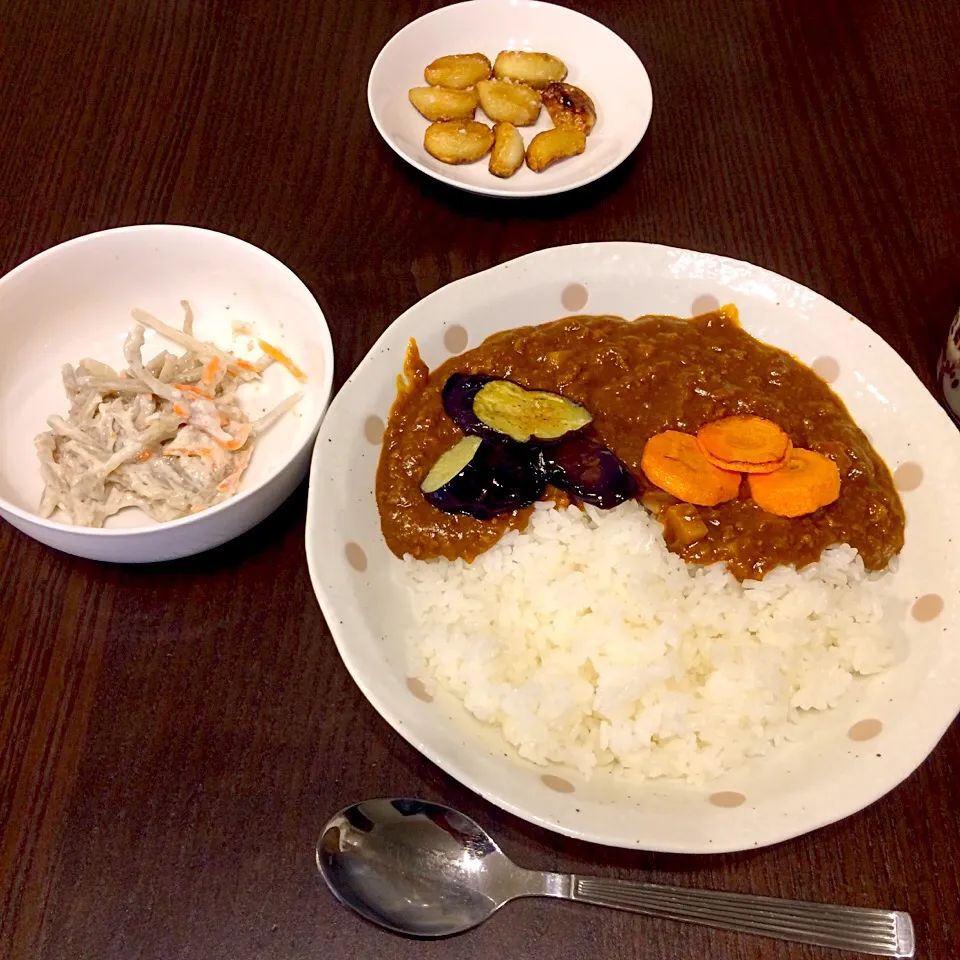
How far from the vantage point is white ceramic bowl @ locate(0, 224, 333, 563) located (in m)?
2.36

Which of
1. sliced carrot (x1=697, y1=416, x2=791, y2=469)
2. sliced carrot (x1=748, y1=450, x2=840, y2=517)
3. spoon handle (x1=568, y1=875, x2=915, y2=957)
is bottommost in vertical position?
spoon handle (x1=568, y1=875, x2=915, y2=957)

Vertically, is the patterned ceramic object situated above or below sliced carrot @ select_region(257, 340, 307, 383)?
below

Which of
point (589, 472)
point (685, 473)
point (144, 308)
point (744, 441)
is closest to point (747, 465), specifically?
point (744, 441)

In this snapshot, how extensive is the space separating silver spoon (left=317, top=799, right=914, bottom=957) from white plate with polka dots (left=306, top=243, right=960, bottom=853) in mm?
186

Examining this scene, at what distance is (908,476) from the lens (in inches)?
89.7

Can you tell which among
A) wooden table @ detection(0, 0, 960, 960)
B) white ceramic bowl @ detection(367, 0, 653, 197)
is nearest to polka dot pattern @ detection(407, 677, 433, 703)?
wooden table @ detection(0, 0, 960, 960)

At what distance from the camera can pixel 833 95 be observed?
11.6ft

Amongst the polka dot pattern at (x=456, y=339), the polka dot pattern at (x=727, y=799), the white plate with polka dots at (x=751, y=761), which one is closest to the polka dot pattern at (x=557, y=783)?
the white plate with polka dots at (x=751, y=761)

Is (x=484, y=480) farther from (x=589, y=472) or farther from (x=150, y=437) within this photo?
(x=150, y=437)

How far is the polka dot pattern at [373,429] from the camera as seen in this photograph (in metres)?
2.22

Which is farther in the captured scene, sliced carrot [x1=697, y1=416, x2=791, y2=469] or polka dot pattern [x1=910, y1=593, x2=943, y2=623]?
sliced carrot [x1=697, y1=416, x2=791, y2=469]

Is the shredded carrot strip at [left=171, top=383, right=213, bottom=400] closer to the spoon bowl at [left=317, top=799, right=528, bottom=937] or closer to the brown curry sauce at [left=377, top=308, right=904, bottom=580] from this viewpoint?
the brown curry sauce at [left=377, top=308, right=904, bottom=580]

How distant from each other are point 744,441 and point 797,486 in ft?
0.63

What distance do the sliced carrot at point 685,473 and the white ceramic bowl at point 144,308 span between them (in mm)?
958
